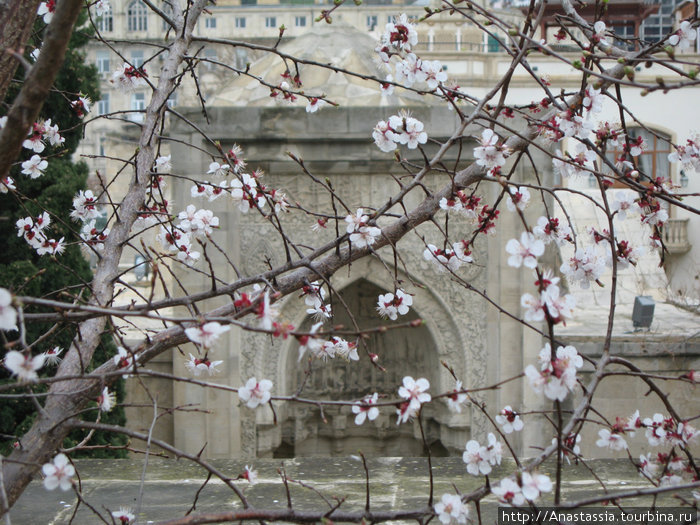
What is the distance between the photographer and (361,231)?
233 cm

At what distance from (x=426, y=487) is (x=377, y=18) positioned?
3448 centimetres

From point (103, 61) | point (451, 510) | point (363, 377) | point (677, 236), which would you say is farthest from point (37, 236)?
point (103, 61)

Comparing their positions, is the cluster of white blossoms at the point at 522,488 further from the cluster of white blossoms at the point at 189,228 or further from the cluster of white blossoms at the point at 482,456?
the cluster of white blossoms at the point at 189,228

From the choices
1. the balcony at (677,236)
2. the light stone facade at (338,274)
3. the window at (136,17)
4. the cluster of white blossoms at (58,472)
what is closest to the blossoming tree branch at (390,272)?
the cluster of white blossoms at (58,472)

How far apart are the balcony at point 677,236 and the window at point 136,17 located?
2610cm

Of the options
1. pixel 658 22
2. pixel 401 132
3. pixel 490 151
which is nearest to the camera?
pixel 490 151

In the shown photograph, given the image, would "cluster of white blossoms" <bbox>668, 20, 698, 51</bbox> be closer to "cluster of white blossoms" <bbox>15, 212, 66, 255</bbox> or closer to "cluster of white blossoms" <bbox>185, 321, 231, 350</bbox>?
"cluster of white blossoms" <bbox>185, 321, 231, 350</bbox>

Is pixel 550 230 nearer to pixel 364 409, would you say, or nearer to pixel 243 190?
pixel 364 409

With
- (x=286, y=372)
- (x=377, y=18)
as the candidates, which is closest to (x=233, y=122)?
(x=286, y=372)

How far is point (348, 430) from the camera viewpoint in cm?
645

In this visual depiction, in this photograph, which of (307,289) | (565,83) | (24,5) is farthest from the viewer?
(565,83)

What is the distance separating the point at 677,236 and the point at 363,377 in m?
12.4

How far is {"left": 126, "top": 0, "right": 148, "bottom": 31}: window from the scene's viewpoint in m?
36.6

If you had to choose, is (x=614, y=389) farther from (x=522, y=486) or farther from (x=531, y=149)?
(x=522, y=486)
